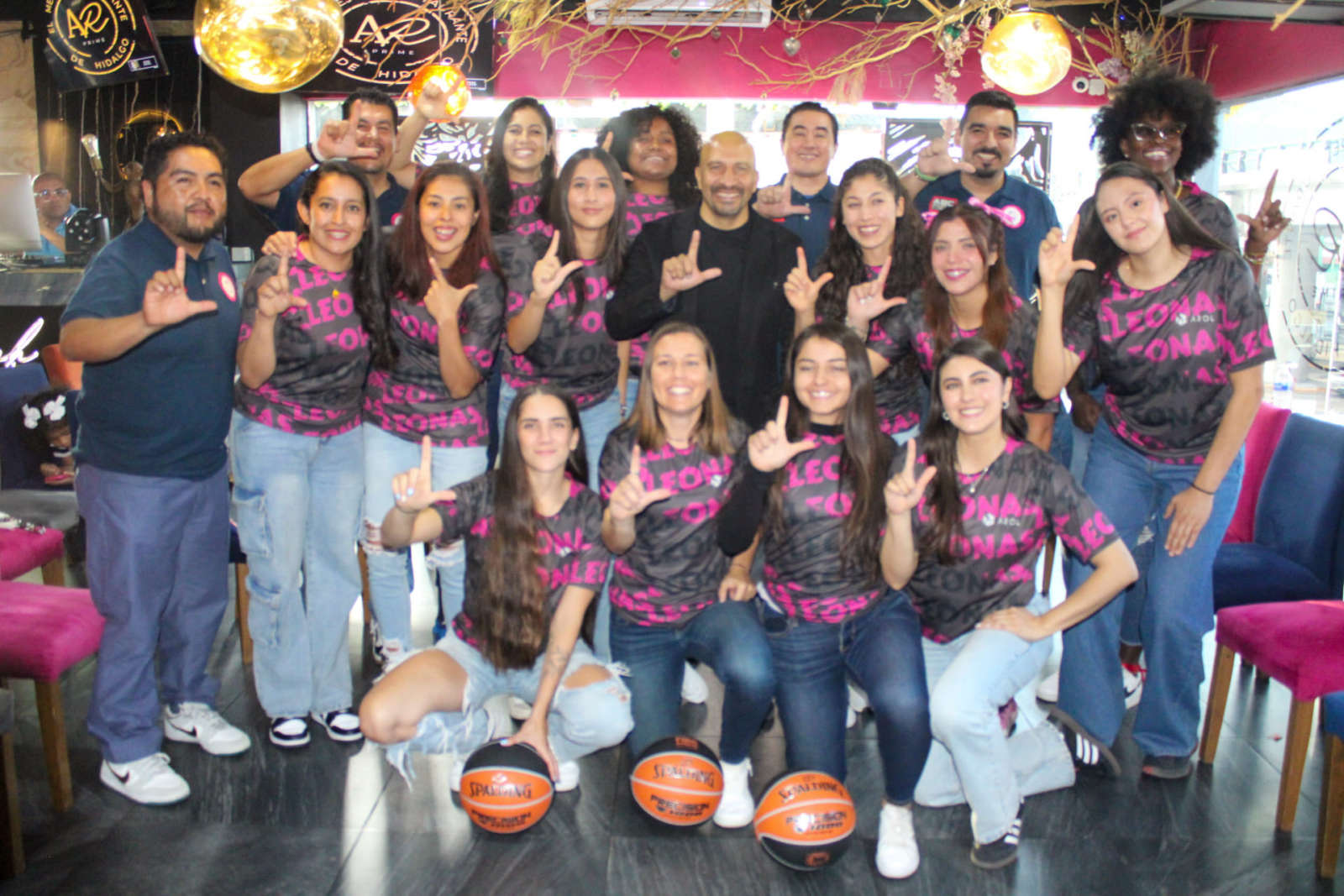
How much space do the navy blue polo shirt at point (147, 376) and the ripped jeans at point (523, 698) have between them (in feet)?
2.97

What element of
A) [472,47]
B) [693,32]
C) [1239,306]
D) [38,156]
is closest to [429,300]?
[1239,306]

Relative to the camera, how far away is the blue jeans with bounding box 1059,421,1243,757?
2.86m

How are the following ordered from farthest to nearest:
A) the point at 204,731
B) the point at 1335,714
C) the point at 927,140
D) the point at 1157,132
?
the point at 927,140 < the point at 1157,132 < the point at 204,731 < the point at 1335,714

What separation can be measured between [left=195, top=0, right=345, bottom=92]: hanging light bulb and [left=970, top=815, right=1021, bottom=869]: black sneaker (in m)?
2.85

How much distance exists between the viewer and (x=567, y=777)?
112 inches

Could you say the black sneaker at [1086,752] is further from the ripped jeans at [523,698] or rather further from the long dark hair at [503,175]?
the long dark hair at [503,175]

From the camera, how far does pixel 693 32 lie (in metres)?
6.91

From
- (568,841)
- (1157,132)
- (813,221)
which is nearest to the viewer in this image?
(568,841)

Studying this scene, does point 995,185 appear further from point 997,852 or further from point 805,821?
point 805,821

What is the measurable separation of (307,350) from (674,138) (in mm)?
1675

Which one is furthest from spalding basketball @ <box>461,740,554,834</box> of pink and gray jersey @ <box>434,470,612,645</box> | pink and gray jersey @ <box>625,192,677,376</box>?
pink and gray jersey @ <box>625,192,677,376</box>

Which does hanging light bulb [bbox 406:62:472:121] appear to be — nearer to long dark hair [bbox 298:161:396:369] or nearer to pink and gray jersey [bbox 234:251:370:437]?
long dark hair [bbox 298:161:396:369]

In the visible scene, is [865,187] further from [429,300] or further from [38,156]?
[38,156]

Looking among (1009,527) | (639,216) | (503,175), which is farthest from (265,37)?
(1009,527)
